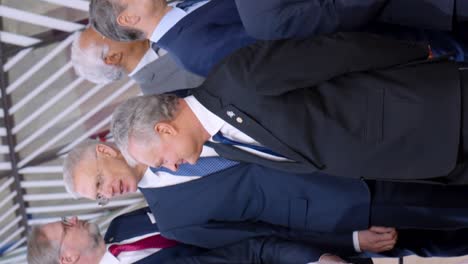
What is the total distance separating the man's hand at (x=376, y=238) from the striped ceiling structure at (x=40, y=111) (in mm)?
2567

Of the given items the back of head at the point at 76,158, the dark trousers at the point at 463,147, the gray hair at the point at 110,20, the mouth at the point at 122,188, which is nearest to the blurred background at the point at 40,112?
the gray hair at the point at 110,20

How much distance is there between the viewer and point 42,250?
2.77 meters

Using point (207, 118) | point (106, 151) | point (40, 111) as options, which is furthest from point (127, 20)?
point (40, 111)

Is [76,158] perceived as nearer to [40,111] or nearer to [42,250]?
[42,250]

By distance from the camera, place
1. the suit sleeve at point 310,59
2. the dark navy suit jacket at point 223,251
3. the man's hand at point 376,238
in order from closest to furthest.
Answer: the suit sleeve at point 310,59 → the dark navy suit jacket at point 223,251 → the man's hand at point 376,238

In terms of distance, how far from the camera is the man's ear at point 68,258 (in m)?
2.74

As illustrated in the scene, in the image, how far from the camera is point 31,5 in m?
→ 4.26

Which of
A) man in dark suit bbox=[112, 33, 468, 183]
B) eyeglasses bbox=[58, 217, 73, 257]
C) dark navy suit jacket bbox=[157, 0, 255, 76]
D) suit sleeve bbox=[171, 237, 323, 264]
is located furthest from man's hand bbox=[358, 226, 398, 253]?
eyeglasses bbox=[58, 217, 73, 257]

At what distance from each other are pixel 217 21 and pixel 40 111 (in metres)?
2.64

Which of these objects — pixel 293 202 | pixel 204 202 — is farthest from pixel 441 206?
pixel 204 202

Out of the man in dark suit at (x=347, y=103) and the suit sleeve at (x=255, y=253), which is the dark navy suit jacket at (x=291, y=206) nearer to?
the suit sleeve at (x=255, y=253)

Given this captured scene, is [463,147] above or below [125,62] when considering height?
below

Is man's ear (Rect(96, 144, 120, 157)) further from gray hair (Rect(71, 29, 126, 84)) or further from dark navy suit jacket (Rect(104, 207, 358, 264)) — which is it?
gray hair (Rect(71, 29, 126, 84))

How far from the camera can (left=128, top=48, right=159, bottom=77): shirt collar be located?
3.33 metres
